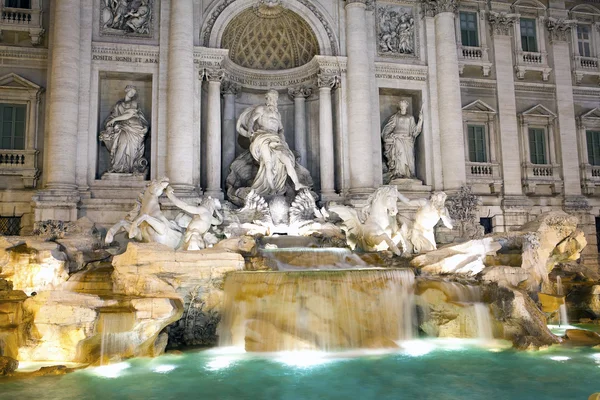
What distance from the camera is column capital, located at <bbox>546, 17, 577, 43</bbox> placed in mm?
21203

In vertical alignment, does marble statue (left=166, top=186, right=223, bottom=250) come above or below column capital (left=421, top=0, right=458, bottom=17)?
below

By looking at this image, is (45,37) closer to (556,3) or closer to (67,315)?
(67,315)

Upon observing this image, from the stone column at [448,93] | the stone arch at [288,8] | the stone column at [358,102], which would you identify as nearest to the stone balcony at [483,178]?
the stone column at [448,93]

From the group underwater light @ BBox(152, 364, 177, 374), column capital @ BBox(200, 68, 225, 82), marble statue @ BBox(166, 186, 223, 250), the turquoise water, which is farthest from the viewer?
column capital @ BBox(200, 68, 225, 82)

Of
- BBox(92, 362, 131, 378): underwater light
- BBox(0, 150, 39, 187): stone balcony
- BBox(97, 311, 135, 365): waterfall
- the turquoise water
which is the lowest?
the turquoise water

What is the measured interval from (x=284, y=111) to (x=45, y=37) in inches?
329

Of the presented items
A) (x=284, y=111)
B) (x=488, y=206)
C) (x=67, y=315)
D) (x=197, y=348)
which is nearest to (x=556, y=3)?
(x=488, y=206)

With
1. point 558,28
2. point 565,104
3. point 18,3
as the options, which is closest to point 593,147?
point 565,104

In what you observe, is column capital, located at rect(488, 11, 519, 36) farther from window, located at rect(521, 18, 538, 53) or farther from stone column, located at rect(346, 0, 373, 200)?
stone column, located at rect(346, 0, 373, 200)

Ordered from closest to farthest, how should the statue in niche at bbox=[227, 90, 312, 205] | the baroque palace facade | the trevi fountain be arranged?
the trevi fountain → the baroque palace facade → the statue in niche at bbox=[227, 90, 312, 205]

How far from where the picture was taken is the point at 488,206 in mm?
19750

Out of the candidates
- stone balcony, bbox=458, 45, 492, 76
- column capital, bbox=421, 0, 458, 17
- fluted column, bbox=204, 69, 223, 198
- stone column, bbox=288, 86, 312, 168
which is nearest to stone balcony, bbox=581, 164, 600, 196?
stone balcony, bbox=458, 45, 492, 76

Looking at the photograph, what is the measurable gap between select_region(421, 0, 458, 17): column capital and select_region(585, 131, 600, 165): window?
7919 millimetres

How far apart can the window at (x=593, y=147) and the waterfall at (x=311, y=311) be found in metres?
15.4
